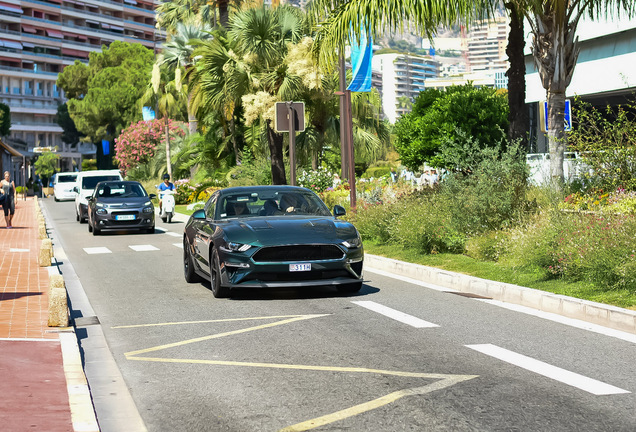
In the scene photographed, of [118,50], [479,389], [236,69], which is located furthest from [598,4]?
[118,50]

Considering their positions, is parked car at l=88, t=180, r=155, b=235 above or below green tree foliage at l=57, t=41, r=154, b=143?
below

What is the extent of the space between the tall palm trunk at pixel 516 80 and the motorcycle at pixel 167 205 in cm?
1606

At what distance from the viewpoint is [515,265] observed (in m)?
12.9

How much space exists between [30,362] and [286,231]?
475 cm

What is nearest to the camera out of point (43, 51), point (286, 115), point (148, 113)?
point (286, 115)

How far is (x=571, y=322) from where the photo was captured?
31.5ft

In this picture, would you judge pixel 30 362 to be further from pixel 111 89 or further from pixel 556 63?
pixel 111 89

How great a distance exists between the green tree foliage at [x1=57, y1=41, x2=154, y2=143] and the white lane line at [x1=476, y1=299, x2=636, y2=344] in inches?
3410

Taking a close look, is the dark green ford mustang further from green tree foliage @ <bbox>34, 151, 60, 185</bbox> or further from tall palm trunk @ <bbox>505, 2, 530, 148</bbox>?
green tree foliage @ <bbox>34, 151, 60, 185</bbox>

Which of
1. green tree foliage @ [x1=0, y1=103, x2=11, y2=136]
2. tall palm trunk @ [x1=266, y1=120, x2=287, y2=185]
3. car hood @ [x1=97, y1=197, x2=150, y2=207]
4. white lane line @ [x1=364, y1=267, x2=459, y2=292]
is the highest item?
green tree foliage @ [x1=0, y1=103, x2=11, y2=136]

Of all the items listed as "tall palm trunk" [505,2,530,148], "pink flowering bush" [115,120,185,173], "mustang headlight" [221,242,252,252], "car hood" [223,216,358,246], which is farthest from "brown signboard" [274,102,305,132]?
"pink flowering bush" [115,120,185,173]

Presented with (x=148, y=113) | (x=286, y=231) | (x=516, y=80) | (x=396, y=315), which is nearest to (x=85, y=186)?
(x=516, y=80)

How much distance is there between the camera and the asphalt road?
577 cm

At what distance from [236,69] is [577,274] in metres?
23.7
